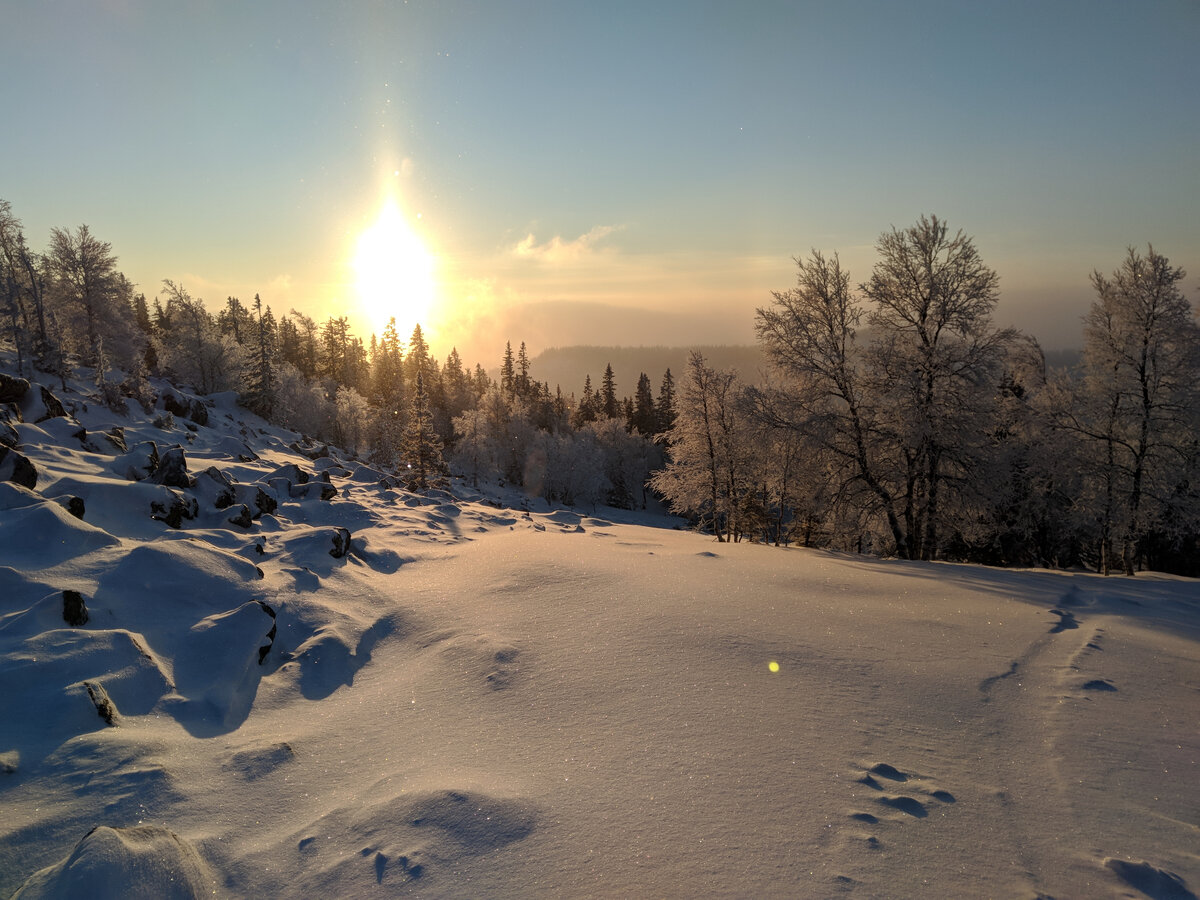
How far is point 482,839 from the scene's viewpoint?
2506 millimetres

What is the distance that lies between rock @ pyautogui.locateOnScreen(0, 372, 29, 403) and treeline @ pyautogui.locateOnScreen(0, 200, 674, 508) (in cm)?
628

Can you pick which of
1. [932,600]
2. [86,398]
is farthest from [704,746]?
[86,398]

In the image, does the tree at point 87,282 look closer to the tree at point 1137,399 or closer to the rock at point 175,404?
the rock at point 175,404

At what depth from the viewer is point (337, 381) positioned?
85.7m

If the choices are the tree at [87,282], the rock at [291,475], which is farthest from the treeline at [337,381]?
the rock at [291,475]

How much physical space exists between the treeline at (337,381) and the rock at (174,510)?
12.7m

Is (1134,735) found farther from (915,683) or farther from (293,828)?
(293,828)

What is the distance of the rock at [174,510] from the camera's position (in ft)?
22.3

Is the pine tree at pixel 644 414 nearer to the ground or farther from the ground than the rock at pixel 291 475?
farther from the ground

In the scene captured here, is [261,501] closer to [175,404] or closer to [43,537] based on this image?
[43,537]

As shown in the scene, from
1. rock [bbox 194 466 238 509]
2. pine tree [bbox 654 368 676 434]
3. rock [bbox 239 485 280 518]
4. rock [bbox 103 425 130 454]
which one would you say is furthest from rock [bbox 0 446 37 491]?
pine tree [bbox 654 368 676 434]

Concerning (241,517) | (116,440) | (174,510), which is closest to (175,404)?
(116,440)

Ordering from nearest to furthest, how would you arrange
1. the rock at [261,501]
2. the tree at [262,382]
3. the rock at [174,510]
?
the rock at [174,510] → the rock at [261,501] → the tree at [262,382]

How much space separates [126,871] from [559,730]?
7.12ft
